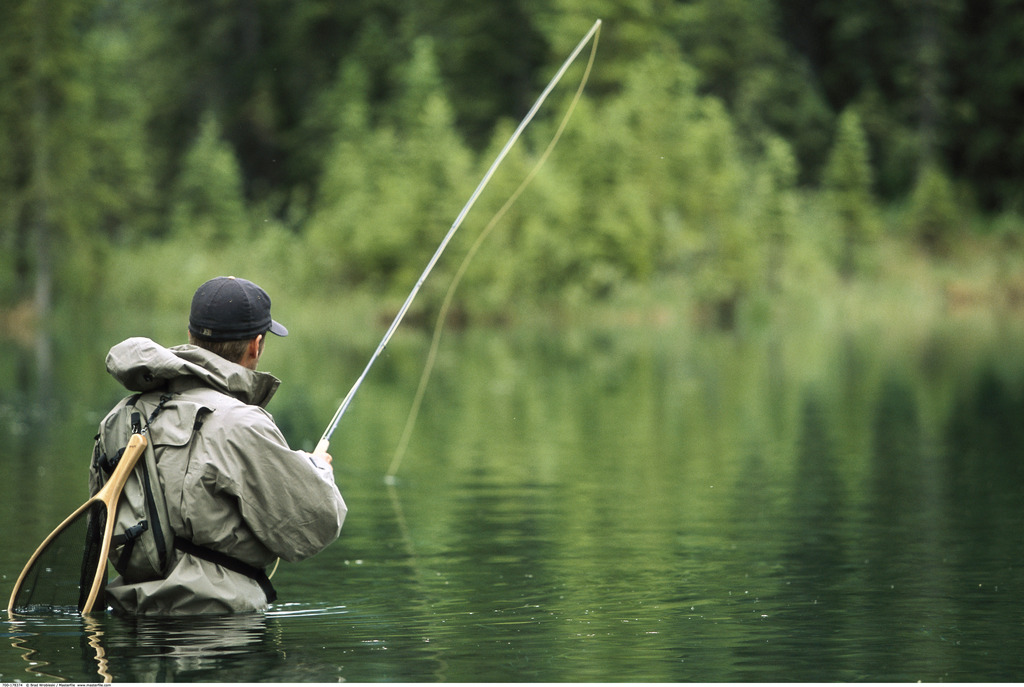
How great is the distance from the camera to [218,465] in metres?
4.77

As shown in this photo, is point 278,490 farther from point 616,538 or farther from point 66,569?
point 616,538

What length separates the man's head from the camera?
503 cm

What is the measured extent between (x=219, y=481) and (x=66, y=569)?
3.11 ft

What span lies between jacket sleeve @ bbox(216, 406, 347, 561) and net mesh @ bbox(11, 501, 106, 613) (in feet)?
1.62

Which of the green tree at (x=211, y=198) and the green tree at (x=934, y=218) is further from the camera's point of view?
the green tree at (x=211, y=198)

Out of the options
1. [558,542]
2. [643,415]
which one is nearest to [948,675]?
[558,542]

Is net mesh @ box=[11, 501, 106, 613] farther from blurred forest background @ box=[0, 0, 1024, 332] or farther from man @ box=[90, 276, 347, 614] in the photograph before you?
blurred forest background @ box=[0, 0, 1024, 332]

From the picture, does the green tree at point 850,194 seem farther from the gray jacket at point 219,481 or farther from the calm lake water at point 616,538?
the gray jacket at point 219,481

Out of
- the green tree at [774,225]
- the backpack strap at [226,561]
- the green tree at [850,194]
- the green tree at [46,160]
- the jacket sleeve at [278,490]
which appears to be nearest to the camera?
the jacket sleeve at [278,490]

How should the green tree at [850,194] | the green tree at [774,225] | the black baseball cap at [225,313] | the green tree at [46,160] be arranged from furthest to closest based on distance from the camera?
the green tree at [850,194] → the green tree at [774,225] → the green tree at [46,160] → the black baseball cap at [225,313]

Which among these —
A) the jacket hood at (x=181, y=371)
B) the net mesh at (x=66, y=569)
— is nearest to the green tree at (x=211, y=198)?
the net mesh at (x=66, y=569)

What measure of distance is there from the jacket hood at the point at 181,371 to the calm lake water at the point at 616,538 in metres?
0.86

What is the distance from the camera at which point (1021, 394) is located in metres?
17.4

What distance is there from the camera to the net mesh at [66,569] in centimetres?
500
